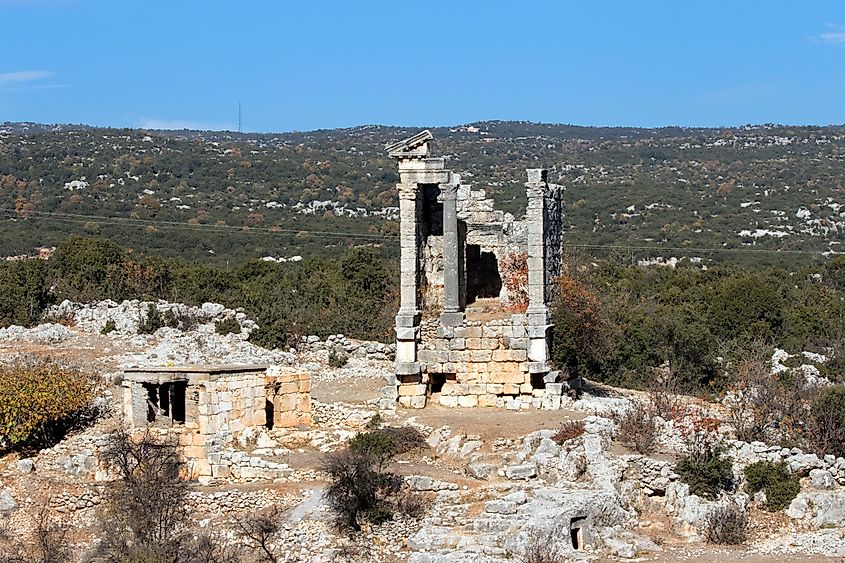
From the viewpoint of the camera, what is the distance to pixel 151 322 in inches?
1281

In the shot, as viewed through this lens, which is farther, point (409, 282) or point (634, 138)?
point (634, 138)

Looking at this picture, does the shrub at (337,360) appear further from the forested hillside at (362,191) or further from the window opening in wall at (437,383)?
the forested hillside at (362,191)

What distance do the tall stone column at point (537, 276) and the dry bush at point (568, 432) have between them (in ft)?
9.63

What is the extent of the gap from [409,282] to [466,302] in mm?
1689

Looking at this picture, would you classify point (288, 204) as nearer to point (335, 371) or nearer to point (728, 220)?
point (728, 220)

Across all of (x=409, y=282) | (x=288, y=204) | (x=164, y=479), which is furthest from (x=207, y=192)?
(x=164, y=479)

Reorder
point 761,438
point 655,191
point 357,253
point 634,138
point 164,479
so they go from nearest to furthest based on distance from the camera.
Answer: point 164,479
point 761,438
point 357,253
point 655,191
point 634,138

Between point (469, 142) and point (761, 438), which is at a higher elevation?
point (469, 142)

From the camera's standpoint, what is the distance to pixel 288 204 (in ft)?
251

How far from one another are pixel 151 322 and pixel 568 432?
50.7 ft

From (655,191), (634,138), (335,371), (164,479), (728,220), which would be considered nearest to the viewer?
(164,479)

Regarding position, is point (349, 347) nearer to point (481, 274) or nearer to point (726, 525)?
point (481, 274)

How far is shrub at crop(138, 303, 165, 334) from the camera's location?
1264 inches

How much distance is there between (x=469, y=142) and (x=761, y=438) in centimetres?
7900
